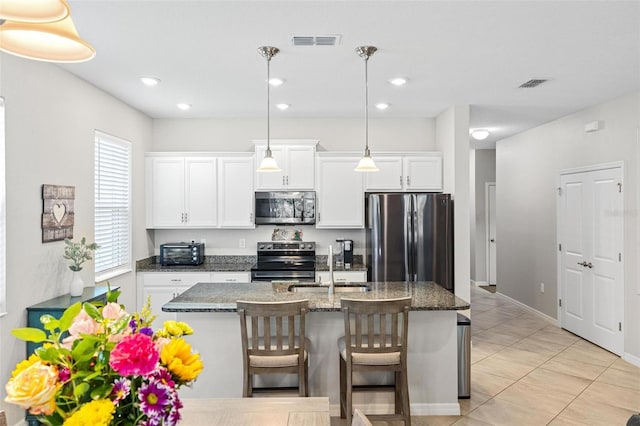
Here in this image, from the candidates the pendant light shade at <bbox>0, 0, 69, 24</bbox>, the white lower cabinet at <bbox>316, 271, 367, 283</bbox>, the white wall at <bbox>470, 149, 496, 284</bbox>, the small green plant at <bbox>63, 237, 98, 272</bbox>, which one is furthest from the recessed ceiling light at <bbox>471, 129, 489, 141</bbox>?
the pendant light shade at <bbox>0, 0, 69, 24</bbox>

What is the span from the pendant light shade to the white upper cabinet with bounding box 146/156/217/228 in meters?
4.31

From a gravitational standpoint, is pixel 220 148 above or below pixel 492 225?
above

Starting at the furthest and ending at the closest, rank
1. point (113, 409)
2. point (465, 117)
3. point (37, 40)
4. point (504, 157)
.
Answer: point (504, 157)
point (465, 117)
point (37, 40)
point (113, 409)

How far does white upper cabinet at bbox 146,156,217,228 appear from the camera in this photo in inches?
210

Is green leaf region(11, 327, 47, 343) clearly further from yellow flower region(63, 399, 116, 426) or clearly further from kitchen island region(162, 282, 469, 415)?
kitchen island region(162, 282, 469, 415)

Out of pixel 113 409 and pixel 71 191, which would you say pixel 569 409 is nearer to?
pixel 113 409

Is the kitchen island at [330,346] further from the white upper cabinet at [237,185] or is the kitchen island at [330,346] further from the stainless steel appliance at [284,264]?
the white upper cabinet at [237,185]

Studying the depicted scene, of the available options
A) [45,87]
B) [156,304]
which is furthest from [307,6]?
[156,304]

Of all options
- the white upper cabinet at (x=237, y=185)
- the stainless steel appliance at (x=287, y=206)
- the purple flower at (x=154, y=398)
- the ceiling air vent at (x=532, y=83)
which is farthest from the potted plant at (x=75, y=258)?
the ceiling air vent at (x=532, y=83)

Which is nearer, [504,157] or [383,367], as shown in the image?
[383,367]

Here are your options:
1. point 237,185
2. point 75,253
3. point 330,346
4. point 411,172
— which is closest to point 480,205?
point 411,172

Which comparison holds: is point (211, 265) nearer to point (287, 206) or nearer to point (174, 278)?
point (174, 278)

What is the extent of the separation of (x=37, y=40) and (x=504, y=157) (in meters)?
7.48

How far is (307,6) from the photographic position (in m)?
2.53
